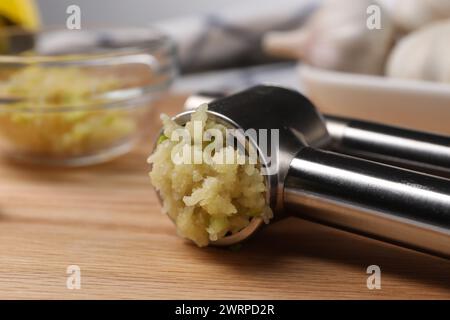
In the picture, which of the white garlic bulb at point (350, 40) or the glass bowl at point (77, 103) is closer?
the glass bowl at point (77, 103)

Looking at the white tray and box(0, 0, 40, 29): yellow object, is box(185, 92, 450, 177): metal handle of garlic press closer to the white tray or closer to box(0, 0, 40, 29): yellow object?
the white tray

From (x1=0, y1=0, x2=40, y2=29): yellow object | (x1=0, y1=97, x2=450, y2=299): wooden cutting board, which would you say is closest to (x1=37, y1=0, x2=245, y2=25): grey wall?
(x1=0, y1=0, x2=40, y2=29): yellow object

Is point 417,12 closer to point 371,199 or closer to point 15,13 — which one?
point 371,199

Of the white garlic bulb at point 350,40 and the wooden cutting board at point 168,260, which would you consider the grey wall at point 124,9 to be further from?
the wooden cutting board at point 168,260

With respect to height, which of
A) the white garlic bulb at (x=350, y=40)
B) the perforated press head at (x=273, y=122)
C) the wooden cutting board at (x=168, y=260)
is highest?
the white garlic bulb at (x=350, y=40)

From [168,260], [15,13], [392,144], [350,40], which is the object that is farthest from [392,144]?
[15,13]

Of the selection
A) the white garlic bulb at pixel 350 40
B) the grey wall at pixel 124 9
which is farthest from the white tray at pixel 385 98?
the grey wall at pixel 124 9
